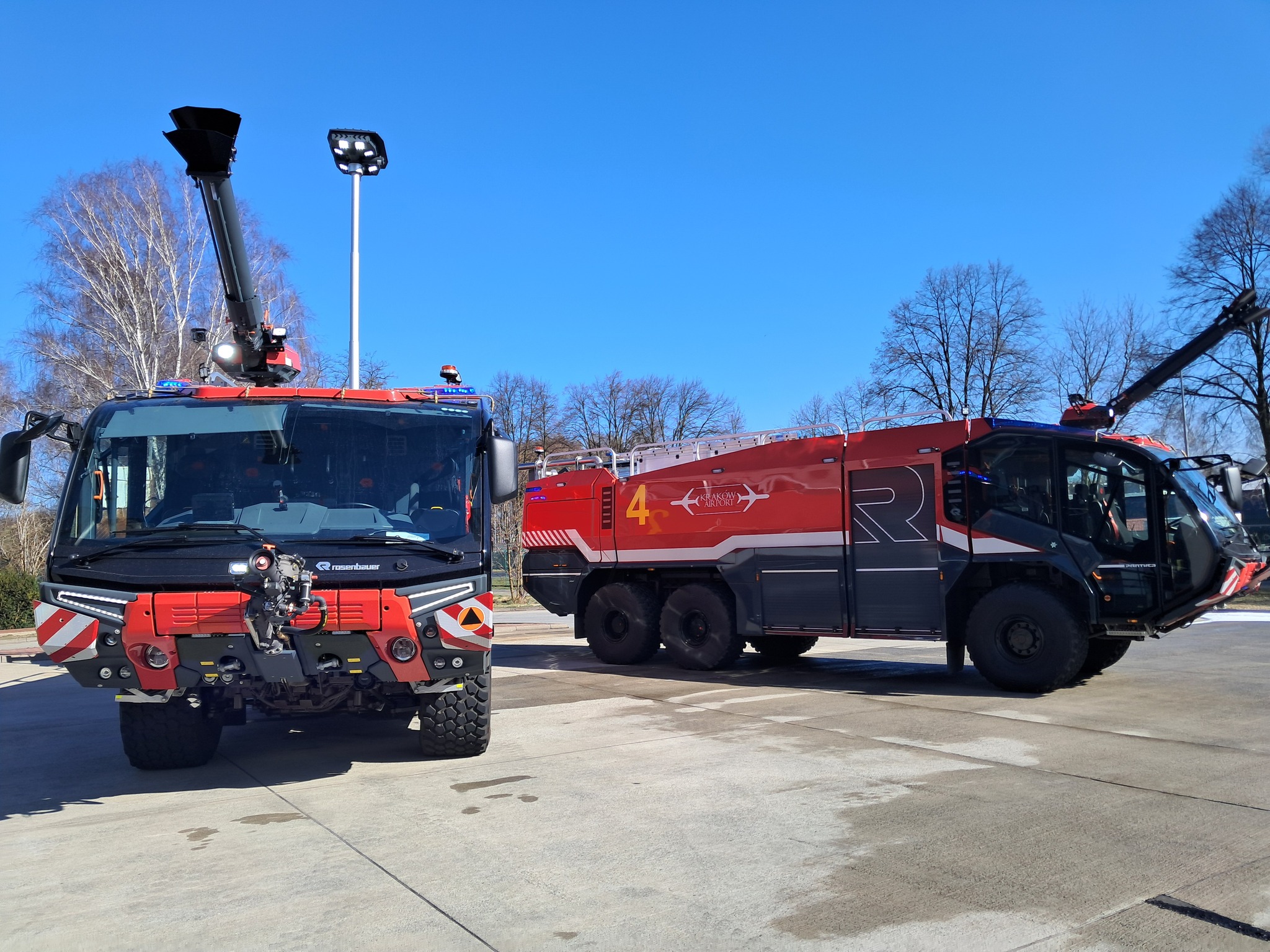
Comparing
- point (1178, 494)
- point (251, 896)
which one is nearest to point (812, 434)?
point (1178, 494)

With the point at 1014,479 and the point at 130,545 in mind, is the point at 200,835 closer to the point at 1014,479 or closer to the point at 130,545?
the point at 130,545

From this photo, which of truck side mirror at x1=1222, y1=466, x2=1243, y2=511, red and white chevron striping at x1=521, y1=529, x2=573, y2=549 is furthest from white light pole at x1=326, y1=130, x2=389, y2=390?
truck side mirror at x1=1222, y1=466, x2=1243, y2=511

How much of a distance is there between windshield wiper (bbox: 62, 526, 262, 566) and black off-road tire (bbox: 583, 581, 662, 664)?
24.8ft

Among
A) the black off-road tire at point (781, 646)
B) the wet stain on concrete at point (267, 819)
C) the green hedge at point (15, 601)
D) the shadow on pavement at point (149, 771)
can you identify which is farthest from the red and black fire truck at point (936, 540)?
the green hedge at point (15, 601)

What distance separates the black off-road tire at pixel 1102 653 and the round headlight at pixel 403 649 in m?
8.06

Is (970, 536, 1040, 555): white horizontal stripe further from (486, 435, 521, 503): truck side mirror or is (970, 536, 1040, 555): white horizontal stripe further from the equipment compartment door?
(486, 435, 521, 503): truck side mirror

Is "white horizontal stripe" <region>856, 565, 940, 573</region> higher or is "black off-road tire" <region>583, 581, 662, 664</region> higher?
"white horizontal stripe" <region>856, 565, 940, 573</region>

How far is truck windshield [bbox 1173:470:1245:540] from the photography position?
9.20 m

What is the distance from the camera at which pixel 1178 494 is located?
9.19 metres

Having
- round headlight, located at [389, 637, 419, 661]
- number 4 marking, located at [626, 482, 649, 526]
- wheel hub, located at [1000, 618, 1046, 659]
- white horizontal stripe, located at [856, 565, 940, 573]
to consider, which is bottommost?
wheel hub, located at [1000, 618, 1046, 659]

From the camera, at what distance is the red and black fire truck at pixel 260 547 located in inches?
230

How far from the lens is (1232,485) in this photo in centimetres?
1009

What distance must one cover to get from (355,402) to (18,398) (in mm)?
28894

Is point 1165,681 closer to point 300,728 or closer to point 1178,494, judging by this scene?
point 1178,494
